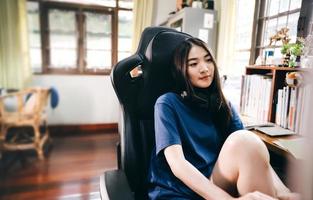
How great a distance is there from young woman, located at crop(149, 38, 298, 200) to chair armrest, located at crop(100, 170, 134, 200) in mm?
95

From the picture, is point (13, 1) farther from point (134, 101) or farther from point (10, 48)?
point (134, 101)

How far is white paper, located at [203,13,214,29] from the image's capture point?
1.79 m

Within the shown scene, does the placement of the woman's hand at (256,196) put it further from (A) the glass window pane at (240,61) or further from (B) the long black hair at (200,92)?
(A) the glass window pane at (240,61)

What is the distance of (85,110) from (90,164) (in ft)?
2.85

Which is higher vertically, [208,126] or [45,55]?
[45,55]

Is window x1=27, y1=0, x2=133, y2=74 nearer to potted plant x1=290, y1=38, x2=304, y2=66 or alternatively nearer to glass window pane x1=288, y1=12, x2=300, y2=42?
potted plant x1=290, y1=38, x2=304, y2=66

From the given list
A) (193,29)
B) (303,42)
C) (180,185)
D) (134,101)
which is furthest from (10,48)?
(193,29)

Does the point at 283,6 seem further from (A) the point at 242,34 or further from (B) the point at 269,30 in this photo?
(A) the point at 242,34

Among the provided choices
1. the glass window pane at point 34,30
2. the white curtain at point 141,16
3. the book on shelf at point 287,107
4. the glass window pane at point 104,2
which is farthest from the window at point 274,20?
the glass window pane at point 34,30

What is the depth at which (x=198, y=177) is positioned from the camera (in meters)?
0.60

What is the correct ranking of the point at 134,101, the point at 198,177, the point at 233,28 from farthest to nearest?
1. the point at 233,28
2. the point at 134,101
3. the point at 198,177

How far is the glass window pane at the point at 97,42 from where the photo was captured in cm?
77

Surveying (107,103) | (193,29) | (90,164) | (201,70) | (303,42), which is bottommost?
(90,164)

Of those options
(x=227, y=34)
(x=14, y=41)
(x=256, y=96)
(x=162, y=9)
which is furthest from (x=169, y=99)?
(x=162, y=9)
